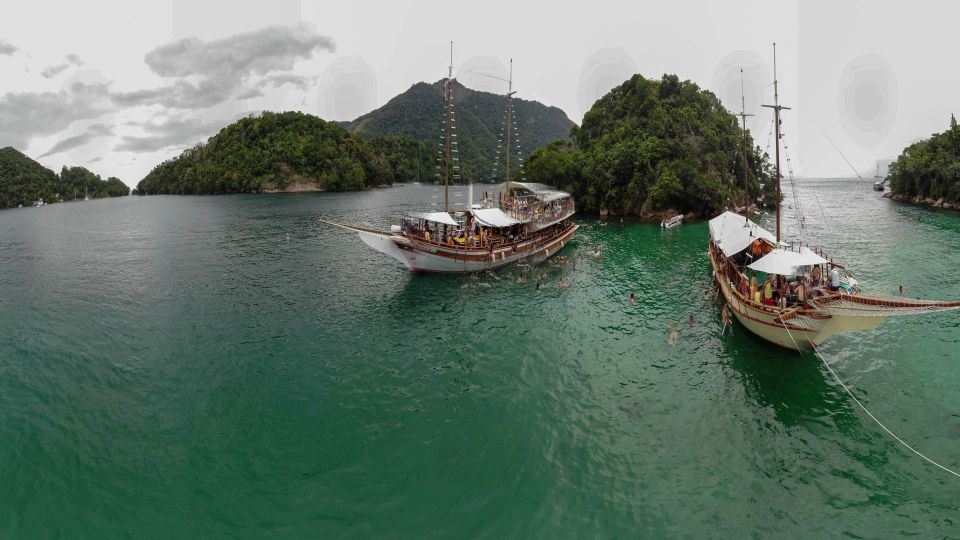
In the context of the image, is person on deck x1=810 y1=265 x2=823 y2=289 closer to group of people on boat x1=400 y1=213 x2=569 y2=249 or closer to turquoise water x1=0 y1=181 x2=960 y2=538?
turquoise water x1=0 y1=181 x2=960 y2=538

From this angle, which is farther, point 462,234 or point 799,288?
point 462,234

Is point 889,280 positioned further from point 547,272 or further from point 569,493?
point 569,493

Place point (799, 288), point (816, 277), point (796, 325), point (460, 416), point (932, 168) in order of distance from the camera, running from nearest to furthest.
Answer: point (460, 416) → point (796, 325) → point (799, 288) → point (816, 277) → point (932, 168)

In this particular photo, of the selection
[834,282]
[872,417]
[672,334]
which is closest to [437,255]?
[672,334]

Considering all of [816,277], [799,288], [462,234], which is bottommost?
[799,288]

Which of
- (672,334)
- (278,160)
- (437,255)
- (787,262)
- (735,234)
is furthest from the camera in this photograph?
(278,160)

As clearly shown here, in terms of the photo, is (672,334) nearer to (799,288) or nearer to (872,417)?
(799,288)

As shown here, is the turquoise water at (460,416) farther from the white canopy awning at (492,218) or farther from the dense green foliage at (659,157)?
the dense green foliage at (659,157)
